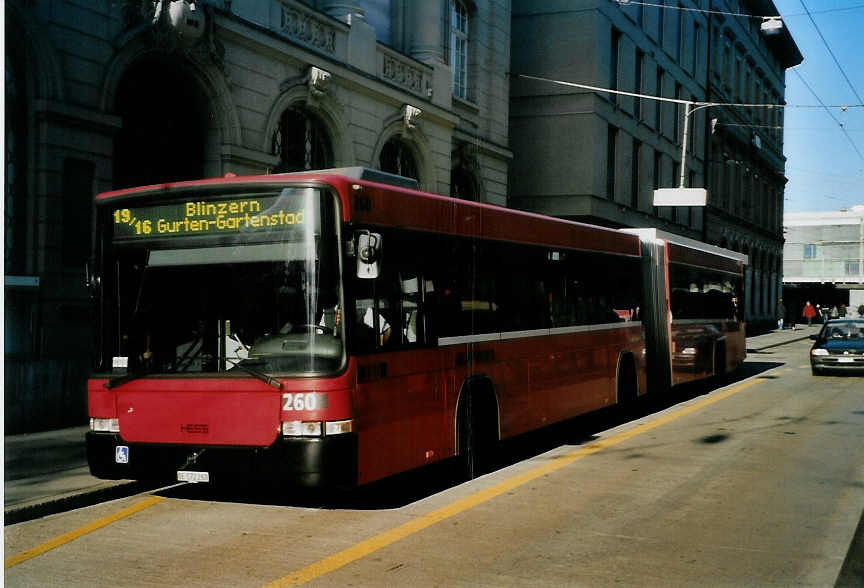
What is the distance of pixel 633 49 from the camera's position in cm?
3728

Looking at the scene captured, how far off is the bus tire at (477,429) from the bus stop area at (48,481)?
3.17 meters

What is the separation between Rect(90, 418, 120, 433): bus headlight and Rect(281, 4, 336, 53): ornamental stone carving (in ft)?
35.8

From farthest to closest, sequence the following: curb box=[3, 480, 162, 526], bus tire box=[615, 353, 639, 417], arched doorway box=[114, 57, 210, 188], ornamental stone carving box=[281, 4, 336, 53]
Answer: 1. ornamental stone carving box=[281, 4, 336, 53]
2. arched doorway box=[114, 57, 210, 188]
3. bus tire box=[615, 353, 639, 417]
4. curb box=[3, 480, 162, 526]

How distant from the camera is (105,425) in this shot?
8430mm

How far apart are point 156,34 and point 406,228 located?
7846 millimetres

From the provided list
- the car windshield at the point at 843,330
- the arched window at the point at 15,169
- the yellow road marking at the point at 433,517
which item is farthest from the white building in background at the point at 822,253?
the arched window at the point at 15,169

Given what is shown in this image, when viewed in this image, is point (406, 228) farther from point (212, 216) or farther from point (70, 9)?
point (70, 9)

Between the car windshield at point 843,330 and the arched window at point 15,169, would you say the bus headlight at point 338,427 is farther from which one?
the car windshield at point 843,330

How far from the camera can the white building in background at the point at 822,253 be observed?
93.8 metres

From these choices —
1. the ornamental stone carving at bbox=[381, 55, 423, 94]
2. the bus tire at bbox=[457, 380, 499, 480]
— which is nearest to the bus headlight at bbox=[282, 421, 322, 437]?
the bus tire at bbox=[457, 380, 499, 480]

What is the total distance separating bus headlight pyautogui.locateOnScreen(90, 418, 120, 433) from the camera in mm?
8360

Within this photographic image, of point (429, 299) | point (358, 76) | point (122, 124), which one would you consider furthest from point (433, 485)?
point (358, 76)

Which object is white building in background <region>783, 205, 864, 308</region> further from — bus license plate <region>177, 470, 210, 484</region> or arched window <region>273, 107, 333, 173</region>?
bus license plate <region>177, 470, 210, 484</region>

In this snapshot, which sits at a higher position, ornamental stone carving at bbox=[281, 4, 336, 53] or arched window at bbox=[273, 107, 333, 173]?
ornamental stone carving at bbox=[281, 4, 336, 53]
